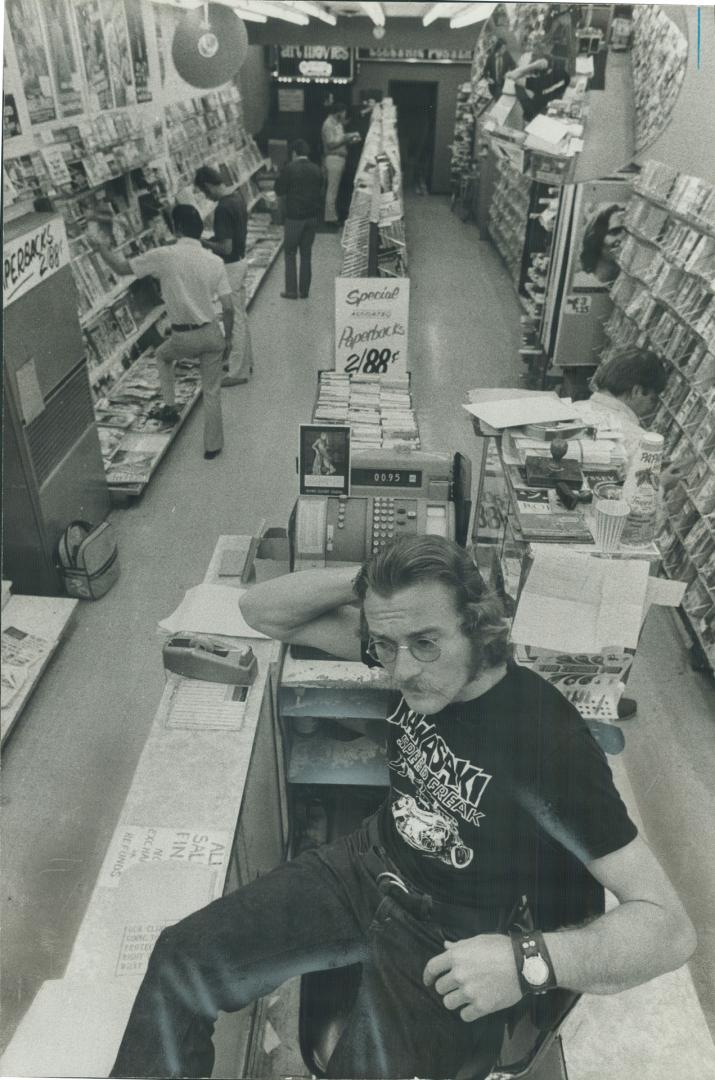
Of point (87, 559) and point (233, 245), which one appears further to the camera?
point (233, 245)

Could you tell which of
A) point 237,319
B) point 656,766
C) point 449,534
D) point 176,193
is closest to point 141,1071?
point 449,534

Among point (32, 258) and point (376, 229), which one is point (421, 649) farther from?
point (376, 229)

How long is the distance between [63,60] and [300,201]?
353 cm

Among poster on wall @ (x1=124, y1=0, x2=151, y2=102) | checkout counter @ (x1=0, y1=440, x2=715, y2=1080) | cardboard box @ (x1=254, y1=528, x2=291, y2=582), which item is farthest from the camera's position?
poster on wall @ (x1=124, y1=0, x2=151, y2=102)

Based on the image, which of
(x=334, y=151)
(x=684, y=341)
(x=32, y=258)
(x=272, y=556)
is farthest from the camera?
(x=334, y=151)

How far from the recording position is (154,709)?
316cm

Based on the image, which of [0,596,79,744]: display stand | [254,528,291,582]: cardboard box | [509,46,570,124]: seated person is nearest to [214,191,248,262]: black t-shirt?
[0,596,79,744]: display stand

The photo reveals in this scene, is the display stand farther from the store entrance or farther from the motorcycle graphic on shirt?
the store entrance

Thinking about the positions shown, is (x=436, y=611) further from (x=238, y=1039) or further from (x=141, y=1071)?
(x=238, y=1039)

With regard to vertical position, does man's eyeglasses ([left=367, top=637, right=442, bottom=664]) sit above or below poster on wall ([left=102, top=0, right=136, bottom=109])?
below

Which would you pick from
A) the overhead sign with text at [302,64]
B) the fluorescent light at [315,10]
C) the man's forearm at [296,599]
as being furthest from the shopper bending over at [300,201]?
the man's forearm at [296,599]

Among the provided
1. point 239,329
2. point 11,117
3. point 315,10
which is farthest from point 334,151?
point 11,117

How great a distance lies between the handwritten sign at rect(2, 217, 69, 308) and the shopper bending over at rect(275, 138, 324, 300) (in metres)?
4.60

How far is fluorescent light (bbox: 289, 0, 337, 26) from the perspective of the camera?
4.73 meters
